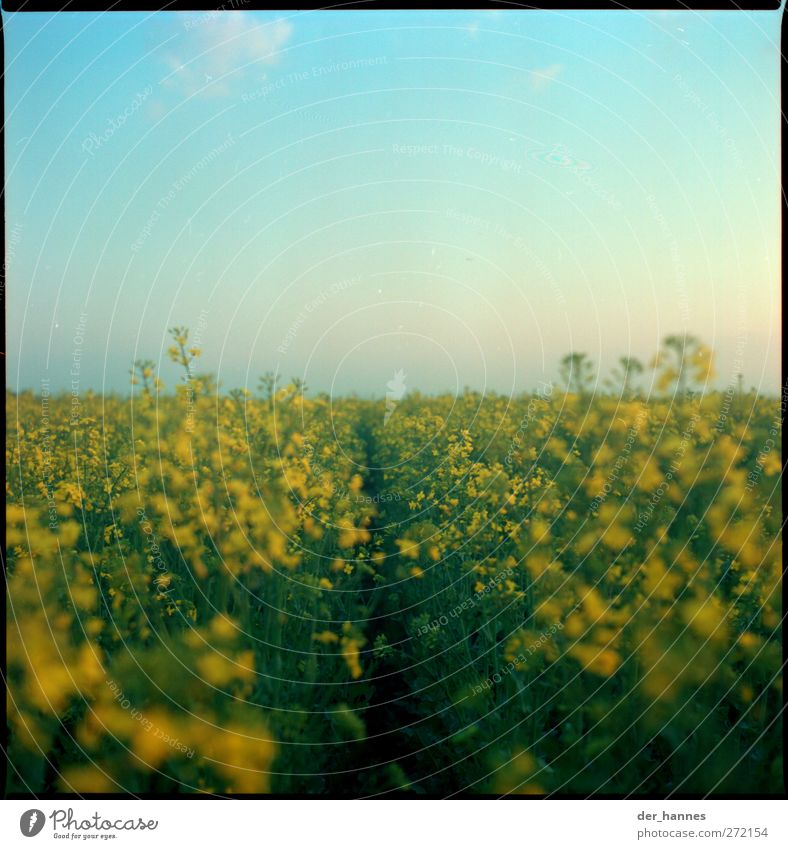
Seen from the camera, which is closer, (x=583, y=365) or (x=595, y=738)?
(x=595, y=738)

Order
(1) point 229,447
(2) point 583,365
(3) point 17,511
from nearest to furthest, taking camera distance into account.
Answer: (3) point 17,511 < (2) point 583,365 < (1) point 229,447

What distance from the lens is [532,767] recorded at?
2.53 m

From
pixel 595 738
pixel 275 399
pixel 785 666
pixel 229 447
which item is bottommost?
pixel 595 738

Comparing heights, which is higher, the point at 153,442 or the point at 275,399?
the point at 275,399

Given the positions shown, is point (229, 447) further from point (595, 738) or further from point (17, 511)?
point (595, 738)

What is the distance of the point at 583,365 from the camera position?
9.49 ft

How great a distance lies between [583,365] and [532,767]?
5.19 feet

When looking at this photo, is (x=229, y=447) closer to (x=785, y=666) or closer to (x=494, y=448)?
(x=494, y=448)

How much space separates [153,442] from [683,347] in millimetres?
2335

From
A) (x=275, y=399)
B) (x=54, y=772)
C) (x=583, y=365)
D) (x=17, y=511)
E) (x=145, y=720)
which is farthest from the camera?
(x=275, y=399)
